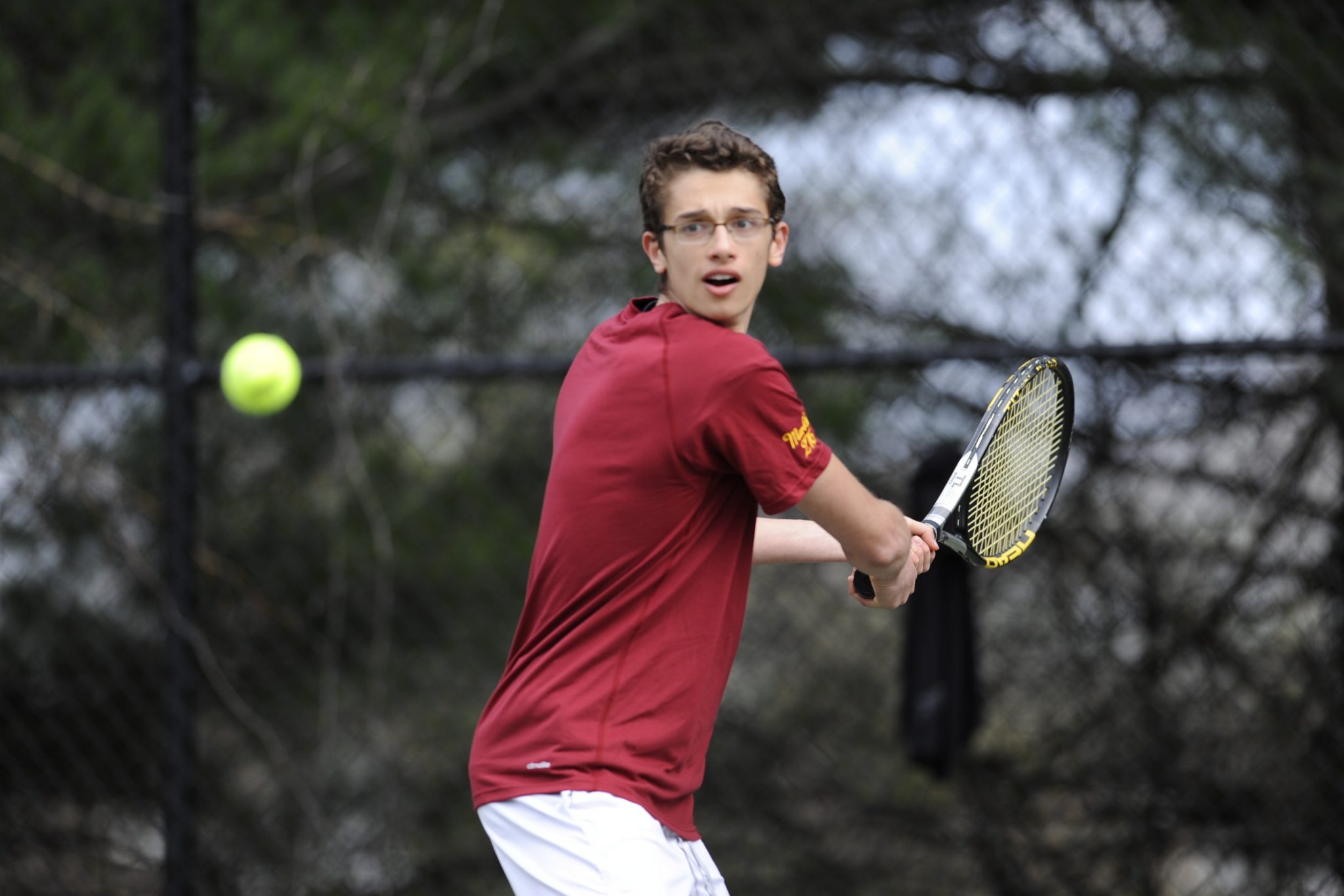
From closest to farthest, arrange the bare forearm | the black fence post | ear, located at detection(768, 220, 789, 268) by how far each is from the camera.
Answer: ear, located at detection(768, 220, 789, 268) → the bare forearm → the black fence post

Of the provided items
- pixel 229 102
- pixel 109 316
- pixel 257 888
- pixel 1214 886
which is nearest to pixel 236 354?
pixel 109 316

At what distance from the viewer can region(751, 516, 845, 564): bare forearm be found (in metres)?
1.82

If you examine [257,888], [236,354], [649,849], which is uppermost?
[236,354]

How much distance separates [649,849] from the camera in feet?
5.07

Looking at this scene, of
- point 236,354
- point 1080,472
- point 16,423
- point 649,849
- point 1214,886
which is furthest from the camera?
point 16,423

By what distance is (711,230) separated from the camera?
1599mm

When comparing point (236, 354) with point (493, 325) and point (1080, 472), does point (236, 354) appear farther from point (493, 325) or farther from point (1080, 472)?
point (1080, 472)

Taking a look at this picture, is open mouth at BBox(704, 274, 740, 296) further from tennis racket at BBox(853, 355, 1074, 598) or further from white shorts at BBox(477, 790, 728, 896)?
white shorts at BBox(477, 790, 728, 896)

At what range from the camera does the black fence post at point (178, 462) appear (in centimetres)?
292

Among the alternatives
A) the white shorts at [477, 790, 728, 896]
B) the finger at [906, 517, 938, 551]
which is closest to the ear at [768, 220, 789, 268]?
the finger at [906, 517, 938, 551]

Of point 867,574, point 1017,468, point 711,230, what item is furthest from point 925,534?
point 711,230

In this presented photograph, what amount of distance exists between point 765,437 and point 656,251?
1.10 ft

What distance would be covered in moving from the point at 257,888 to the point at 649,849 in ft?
7.48

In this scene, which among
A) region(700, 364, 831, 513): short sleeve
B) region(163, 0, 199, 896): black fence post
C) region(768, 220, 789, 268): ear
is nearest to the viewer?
region(700, 364, 831, 513): short sleeve
